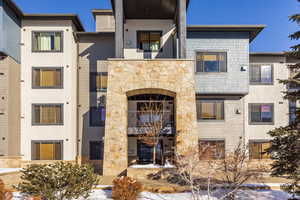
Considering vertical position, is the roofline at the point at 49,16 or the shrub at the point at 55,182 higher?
the roofline at the point at 49,16

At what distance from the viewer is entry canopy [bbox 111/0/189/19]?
16062 mm

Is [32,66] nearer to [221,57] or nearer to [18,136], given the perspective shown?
[18,136]

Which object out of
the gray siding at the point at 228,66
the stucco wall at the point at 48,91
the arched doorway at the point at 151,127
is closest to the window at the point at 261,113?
the gray siding at the point at 228,66

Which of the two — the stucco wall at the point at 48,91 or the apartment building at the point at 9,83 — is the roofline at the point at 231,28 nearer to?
the stucco wall at the point at 48,91

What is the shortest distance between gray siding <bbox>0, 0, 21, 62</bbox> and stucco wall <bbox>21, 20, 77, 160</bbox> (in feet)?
1.73

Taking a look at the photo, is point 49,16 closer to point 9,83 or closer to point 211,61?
point 9,83

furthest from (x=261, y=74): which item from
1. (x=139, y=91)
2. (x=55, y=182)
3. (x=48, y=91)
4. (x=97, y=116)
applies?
(x=55, y=182)

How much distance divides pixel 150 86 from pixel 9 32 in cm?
1083

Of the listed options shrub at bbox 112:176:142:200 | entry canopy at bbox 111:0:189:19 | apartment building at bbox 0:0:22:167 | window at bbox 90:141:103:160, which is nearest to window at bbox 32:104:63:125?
apartment building at bbox 0:0:22:167

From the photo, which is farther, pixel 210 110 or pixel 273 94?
pixel 273 94

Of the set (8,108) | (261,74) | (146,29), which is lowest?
(8,108)

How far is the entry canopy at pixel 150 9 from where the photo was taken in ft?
52.7

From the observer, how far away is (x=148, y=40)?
18.1 metres

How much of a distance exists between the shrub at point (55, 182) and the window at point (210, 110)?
11587 mm
